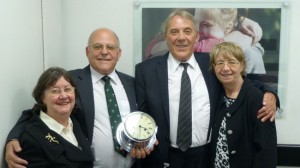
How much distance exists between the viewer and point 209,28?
2055 mm

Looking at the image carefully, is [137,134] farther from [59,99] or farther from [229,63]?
[229,63]

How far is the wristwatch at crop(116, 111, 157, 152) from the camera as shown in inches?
61.2

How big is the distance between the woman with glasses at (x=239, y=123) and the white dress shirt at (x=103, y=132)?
0.51 metres

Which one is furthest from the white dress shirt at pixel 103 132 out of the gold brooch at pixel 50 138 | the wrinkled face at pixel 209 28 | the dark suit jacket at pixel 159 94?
the wrinkled face at pixel 209 28

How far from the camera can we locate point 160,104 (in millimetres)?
1739

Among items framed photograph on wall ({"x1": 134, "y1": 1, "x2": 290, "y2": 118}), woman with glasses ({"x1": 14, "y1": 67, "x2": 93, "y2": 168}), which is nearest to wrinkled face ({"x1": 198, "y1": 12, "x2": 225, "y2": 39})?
framed photograph on wall ({"x1": 134, "y1": 1, "x2": 290, "y2": 118})

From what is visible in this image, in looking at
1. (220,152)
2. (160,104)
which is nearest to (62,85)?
(160,104)

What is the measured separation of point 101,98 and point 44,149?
1.59 ft

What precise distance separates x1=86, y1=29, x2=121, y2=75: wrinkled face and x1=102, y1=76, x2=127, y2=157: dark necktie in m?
0.08

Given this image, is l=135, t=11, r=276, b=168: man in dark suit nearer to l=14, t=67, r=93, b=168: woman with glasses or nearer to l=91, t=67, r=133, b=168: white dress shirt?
l=91, t=67, r=133, b=168: white dress shirt

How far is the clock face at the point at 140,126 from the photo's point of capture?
1.55 meters

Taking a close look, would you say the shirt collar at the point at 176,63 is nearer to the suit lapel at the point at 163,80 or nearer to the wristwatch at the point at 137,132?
the suit lapel at the point at 163,80

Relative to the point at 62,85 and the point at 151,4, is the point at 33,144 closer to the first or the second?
the point at 62,85

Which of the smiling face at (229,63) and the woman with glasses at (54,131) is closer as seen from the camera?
the woman with glasses at (54,131)
